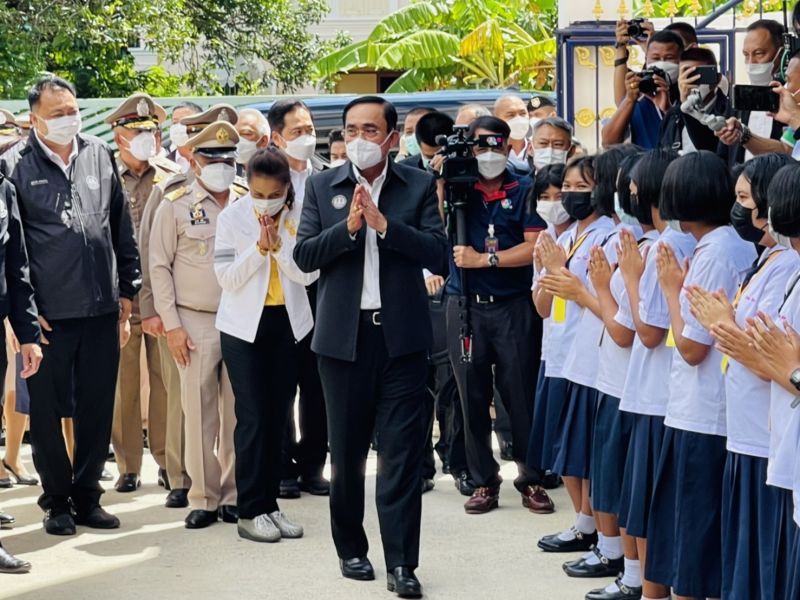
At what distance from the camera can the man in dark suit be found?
6453mm

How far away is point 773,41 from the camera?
6703 mm

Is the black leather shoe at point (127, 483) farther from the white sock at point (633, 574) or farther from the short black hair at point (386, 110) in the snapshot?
the white sock at point (633, 574)

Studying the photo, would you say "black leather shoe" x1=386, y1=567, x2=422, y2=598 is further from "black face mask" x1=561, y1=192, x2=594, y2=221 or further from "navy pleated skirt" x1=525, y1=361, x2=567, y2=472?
"black face mask" x1=561, y1=192, x2=594, y2=221

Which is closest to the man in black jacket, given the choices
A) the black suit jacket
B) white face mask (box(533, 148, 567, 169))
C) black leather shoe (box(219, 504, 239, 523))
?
black leather shoe (box(219, 504, 239, 523))

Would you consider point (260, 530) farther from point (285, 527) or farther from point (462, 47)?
point (462, 47)

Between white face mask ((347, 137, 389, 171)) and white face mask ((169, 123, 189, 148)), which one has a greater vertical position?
white face mask ((347, 137, 389, 171))

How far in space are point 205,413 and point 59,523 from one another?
37.1 inches

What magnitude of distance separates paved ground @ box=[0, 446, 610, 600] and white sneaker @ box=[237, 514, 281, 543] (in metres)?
0.05

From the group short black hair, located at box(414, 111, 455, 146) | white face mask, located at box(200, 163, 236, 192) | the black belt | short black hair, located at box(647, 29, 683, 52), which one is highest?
short black hair, located at box(647, 29, 683, 52)

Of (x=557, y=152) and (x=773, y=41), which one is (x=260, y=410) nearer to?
(x=557, y=152)

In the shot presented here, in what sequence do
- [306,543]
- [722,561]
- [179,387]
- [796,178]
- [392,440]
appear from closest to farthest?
[796,178] → [722,561] → [392,440] → [306,543] → [179,387]

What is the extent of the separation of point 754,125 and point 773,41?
0.39 metres

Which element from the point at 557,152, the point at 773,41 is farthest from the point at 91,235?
the point at 773,41

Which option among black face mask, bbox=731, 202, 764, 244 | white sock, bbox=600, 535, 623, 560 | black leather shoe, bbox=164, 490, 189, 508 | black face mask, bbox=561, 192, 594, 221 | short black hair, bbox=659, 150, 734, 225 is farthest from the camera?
black leather shoe, bbox=164, 490, 189, 508
